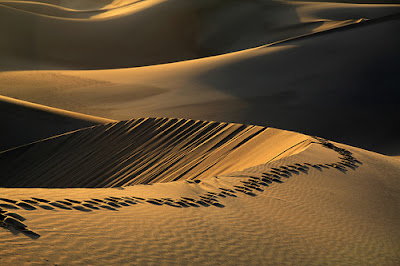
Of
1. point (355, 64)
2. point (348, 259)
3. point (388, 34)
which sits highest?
point (388, 34)

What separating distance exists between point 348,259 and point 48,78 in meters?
17.0

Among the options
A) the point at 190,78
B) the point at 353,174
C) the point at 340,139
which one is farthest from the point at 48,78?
the point at 353,174

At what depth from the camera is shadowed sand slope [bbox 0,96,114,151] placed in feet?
37.0

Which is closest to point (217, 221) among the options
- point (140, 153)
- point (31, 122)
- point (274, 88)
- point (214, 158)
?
point (214, 158)

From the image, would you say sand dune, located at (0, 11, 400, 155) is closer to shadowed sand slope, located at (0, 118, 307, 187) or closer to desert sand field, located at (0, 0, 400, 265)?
desert sand field, located at (0, 0, 400, 265)

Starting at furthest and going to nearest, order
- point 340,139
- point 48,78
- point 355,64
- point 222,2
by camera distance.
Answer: point 222,2
point 48,78
point 355,64
point 340,139

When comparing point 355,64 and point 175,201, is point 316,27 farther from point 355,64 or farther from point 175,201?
point 175,201

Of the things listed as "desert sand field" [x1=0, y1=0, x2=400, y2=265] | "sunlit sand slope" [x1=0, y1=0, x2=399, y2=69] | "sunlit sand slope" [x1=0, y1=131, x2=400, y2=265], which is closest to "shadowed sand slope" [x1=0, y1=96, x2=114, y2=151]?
"desert sand field" [x1=0, y1=0, x2=400, y2=265]

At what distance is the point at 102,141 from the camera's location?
10219mm

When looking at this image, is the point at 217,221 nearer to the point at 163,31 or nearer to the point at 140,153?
the point at 140,153

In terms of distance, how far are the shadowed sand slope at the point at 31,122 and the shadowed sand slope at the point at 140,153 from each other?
77 cm

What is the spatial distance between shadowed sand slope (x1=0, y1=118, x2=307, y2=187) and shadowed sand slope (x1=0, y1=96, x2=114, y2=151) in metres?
0.77

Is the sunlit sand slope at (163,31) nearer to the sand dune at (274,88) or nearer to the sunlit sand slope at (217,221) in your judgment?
the sand dune at (274,88)

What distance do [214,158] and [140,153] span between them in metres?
1.68
